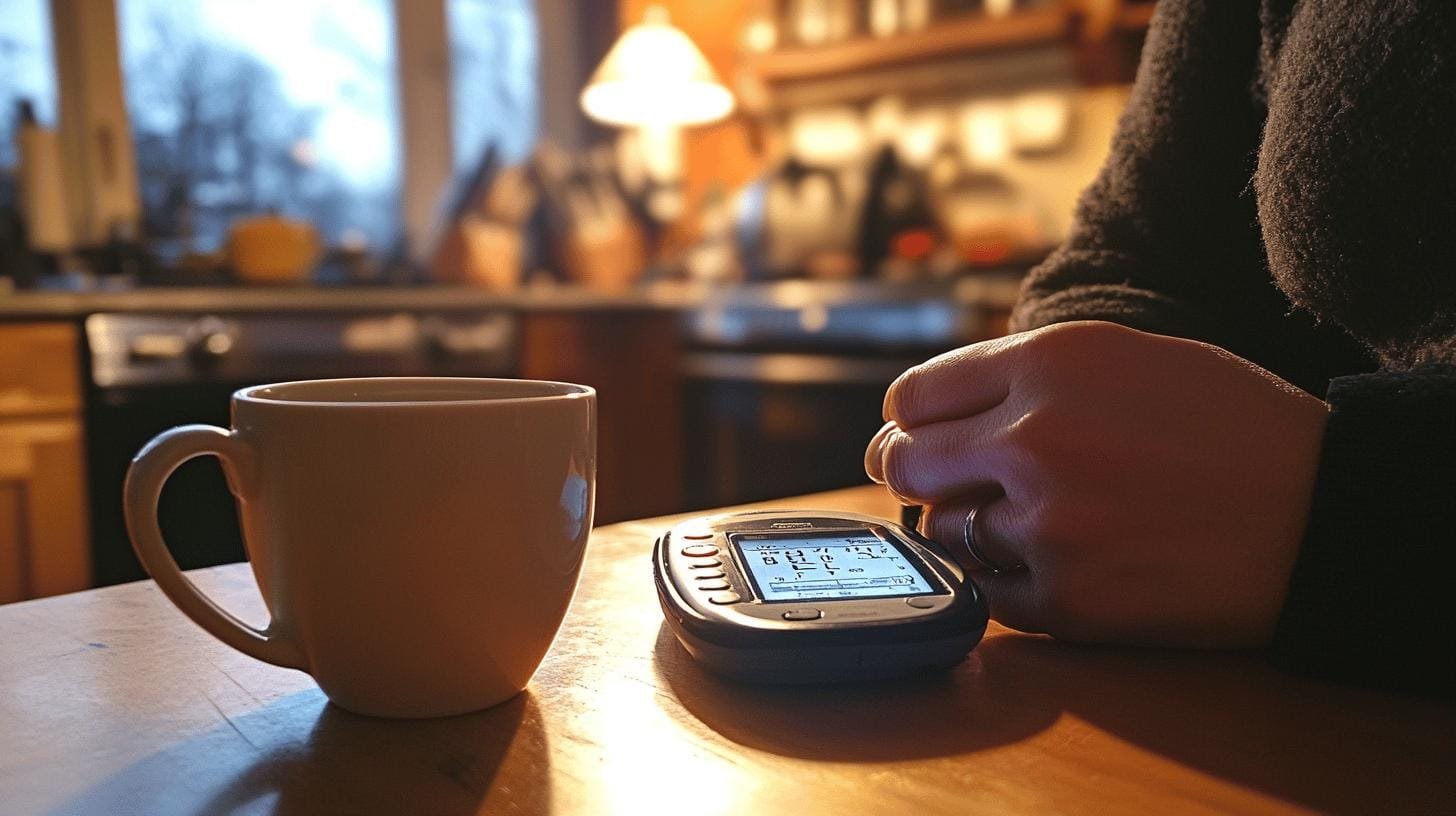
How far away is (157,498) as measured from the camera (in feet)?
1.01

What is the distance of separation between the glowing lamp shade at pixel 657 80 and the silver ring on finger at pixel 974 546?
2087 mm

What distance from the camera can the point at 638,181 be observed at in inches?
117

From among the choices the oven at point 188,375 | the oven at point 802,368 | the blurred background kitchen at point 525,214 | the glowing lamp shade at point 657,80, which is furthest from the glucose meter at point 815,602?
the glowing lamp shade at point 657,80

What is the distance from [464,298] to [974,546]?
65.7 inches

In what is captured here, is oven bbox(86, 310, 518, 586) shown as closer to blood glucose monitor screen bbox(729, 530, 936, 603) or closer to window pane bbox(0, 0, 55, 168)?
window pane bbox(0, 0, 55, 168)

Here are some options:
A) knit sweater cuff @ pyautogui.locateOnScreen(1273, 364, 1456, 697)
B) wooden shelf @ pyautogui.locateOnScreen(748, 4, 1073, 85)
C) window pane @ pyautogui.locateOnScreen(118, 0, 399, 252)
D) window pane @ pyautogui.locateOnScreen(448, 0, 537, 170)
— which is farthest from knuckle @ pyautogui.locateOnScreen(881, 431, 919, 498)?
window pane @ pyautogui.locateOnScreen(448, 0, 537, 170)

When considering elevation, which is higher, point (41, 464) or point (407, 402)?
point (407, 402)

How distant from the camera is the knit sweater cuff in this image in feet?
1.09

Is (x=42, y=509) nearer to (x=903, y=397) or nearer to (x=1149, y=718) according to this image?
(x=903, y=397)

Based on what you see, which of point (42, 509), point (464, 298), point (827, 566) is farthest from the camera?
point (464, 298)

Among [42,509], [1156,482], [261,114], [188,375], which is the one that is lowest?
[42,509]

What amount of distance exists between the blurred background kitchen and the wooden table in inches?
→ 48.1

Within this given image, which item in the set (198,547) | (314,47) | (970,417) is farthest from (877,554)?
(314,47)

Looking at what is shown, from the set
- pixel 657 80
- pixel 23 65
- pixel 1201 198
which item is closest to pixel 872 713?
pixel 1201 198
